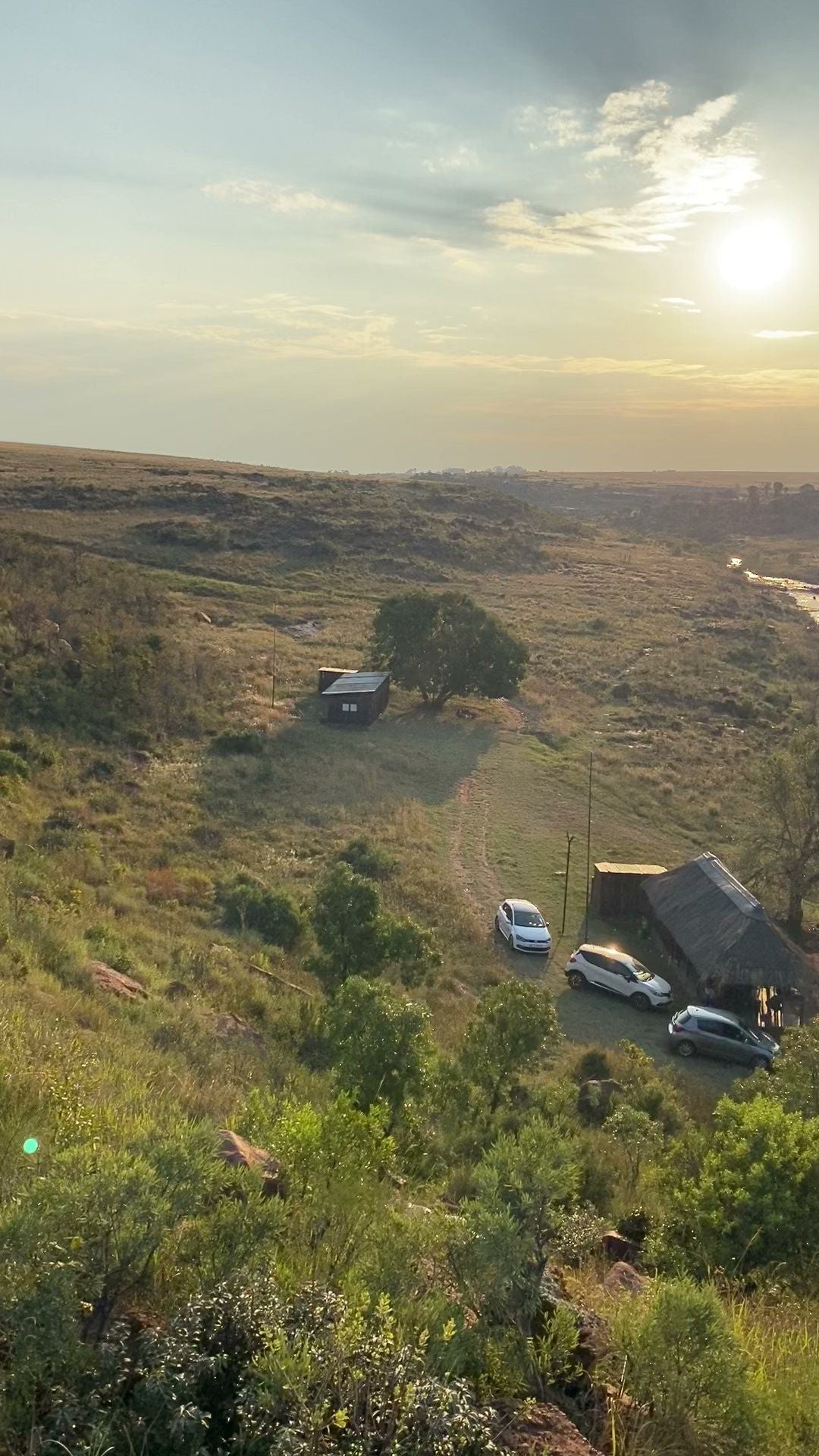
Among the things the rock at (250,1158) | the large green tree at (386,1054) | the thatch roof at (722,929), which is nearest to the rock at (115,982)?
the large green tree at (386,1054)

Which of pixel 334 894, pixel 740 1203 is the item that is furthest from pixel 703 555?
pixel 740 1203

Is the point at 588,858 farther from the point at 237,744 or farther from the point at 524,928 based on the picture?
the point at 237,744

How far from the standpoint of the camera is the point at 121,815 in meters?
26.9

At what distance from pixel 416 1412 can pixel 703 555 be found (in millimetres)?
127142

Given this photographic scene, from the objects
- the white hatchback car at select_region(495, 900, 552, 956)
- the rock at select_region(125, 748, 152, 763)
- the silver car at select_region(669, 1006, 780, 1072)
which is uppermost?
the rock at select_region(125, 748, 152, 763)

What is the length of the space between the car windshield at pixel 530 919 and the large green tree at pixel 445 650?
20424mm

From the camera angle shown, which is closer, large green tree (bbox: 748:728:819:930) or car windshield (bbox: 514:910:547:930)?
car windshield (bbox: 514:910:547:930)

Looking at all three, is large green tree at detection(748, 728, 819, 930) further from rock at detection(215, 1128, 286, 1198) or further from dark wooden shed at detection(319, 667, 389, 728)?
rock at detection(215, 1128, 286, 1198)

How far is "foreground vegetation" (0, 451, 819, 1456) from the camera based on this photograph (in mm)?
3748

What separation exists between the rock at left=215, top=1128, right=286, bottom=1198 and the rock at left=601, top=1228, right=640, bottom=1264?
3.42 metres

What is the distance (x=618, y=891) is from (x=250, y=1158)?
72.9ft

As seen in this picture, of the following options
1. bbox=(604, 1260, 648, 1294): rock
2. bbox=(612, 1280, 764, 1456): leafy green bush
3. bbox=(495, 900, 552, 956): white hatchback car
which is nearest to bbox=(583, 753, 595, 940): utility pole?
bbox=(495, 900, 552, 956): white hatchback car

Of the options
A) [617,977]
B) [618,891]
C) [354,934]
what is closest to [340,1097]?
[354,934]

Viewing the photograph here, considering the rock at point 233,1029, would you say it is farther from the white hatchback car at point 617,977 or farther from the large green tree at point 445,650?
the large green tree at point 445,650
